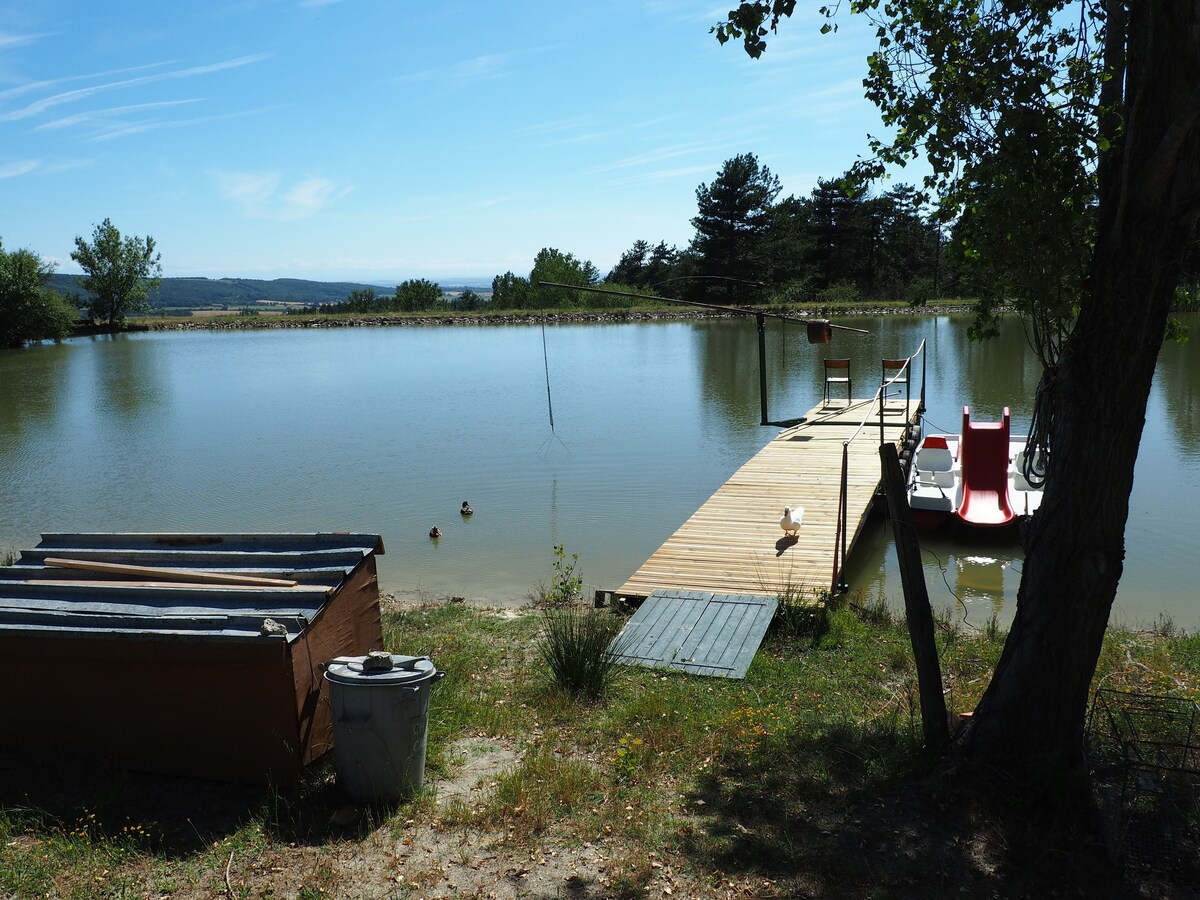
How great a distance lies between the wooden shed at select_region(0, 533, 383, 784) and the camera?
4031mm

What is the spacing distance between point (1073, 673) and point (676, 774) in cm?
178

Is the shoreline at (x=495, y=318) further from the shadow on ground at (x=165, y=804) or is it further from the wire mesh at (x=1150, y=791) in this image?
the shadow on ground at (x=165, y=804)

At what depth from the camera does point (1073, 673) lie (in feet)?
12.0

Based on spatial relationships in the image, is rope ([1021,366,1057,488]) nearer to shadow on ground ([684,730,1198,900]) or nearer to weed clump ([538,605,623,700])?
shadow on ground ([684,730,1198,900])

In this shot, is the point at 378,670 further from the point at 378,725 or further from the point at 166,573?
the point at 166,573

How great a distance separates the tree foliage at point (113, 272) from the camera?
64.2 m

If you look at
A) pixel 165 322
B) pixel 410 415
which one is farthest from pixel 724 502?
pixel 165 322

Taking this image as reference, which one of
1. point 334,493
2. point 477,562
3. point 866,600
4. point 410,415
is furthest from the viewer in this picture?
point 410,415

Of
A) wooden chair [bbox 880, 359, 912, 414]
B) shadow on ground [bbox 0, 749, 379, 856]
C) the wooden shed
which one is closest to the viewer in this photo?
shadow on ground [bbox 0, 749, 379, 856]

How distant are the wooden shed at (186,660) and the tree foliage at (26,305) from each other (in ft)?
188

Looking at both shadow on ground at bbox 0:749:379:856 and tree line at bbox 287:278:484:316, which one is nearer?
shadow on ground at bbox 0:749:379:856

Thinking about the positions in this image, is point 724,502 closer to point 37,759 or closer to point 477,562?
point 477,562

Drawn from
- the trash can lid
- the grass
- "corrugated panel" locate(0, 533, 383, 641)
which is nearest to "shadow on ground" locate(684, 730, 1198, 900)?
the grass

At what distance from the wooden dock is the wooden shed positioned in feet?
12.1
